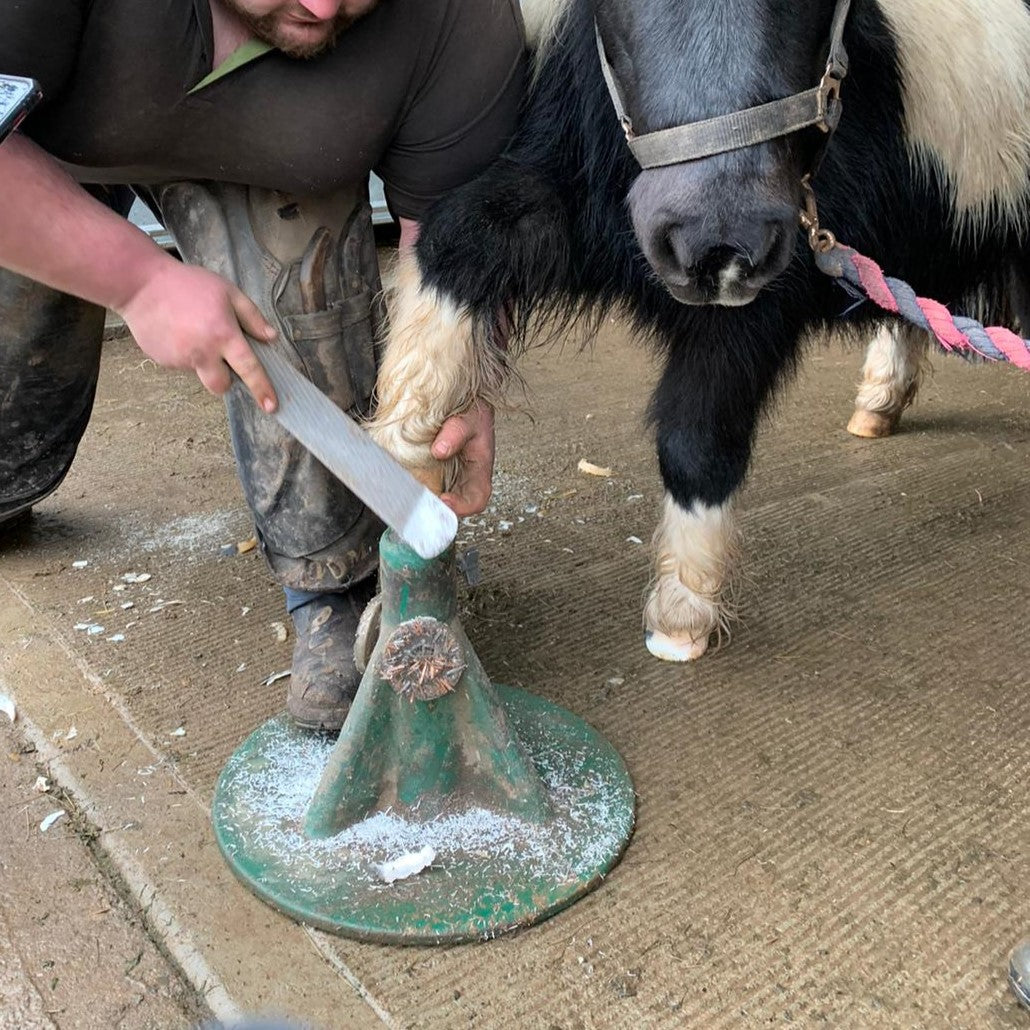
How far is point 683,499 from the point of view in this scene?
1532 millimetres

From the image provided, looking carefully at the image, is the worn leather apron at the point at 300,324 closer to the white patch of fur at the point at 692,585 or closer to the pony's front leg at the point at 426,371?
the pony's front leg at the point at 426,371

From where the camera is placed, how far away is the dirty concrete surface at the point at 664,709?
1.00 m

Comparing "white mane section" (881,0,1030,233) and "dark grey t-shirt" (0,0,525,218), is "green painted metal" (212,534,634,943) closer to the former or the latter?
"dark grey t-shirt" (0,0,525,218)

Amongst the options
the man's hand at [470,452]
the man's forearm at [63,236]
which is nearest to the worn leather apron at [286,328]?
the man's hand at [470,452]

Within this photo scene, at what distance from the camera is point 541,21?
1365 mm

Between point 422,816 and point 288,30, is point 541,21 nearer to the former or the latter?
point 288,30

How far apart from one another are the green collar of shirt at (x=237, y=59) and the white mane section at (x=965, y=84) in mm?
748

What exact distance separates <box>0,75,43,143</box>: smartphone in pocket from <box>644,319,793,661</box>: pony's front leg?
0.85 metres

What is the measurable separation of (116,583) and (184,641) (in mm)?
239

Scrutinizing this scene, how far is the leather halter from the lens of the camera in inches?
41.4

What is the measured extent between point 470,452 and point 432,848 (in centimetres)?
53

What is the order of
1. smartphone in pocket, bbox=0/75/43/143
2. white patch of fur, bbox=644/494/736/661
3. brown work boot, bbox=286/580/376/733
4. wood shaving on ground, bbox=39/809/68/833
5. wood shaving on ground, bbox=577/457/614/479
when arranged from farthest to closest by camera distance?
wood shaving on ground, bbox=577/457/614/479 < white patch of fur, bbox=644/494/736/661 < brown work boot, bbox=286/580/376/733 < wood shaving on ground, bbox=39/809/68/833 < smartphone in pocket, bbox=0/75/43/143

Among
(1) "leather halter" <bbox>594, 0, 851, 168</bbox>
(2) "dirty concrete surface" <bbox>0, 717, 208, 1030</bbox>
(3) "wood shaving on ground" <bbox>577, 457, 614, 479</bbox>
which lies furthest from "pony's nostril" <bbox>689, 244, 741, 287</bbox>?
(3) "wood shaving on ground" <bbox>577, 457, 614, 479</bbox>

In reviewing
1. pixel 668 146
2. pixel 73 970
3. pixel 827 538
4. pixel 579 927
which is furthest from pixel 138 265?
pixel 827 538
